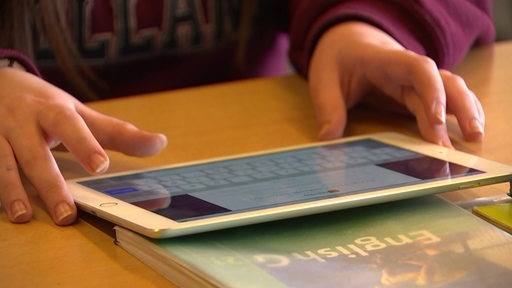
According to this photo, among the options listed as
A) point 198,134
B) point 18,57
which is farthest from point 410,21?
point 18,57

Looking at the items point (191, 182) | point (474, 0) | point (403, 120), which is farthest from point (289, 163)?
point (474, 0)

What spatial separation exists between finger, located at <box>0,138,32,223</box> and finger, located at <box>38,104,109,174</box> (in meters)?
0.03

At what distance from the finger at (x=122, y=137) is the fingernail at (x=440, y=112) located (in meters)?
0.20

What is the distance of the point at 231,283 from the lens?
41 cm

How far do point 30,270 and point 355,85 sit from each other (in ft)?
1.26

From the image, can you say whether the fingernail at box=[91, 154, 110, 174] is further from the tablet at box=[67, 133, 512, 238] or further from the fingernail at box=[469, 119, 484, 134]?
the fingernail at box=[469, 119, 484, 134]

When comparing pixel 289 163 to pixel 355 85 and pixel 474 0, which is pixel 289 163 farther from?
pixel 474 0

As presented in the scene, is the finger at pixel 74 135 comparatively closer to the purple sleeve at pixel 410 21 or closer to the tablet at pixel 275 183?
the tablet at pixel 275 183

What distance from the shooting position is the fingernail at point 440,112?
2.14 ft

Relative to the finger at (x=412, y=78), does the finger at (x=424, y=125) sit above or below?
below

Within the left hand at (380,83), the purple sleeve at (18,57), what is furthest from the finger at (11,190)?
the left hand at (380,83)

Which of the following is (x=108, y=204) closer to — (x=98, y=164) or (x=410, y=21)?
(x=98, y=164)

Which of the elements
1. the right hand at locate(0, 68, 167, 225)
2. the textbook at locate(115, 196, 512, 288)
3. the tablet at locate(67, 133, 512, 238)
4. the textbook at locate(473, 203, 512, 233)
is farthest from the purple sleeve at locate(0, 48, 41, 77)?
the textbook at locate(473, 203, 512, 233)

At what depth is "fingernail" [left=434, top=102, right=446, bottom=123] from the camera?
653mm
